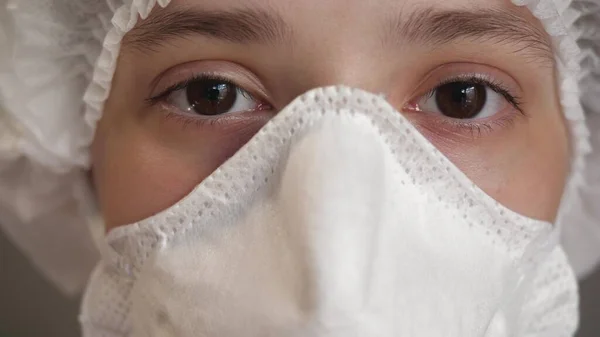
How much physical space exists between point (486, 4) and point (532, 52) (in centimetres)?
7

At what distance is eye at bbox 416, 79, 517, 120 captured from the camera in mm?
618

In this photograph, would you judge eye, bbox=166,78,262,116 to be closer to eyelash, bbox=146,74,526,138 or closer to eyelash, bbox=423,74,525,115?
eyelash, bbox=146,74,526,138

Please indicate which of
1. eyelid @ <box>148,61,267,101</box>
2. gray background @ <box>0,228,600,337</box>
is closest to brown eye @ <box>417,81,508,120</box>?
eyelid @ <box>148,61,267,101</box>

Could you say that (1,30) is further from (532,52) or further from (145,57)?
(532,52)

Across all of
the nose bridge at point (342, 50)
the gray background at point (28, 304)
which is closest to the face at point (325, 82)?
the nose bridge at point (342, 50)

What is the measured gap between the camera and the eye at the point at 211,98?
24.3 inches

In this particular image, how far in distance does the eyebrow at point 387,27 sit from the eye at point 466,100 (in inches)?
1.6

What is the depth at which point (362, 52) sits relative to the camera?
560mm

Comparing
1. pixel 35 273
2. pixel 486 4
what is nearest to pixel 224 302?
pixel 486 4

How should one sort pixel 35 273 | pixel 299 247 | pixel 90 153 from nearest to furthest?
1. pixel 299 247
2. pixel 90 153
3. pixel 35 273

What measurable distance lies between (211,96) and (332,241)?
186 mm

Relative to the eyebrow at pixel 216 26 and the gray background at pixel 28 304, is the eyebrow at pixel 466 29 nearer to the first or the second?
the eyebrow at pixel 216 26

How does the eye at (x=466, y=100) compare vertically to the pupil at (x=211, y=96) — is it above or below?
below

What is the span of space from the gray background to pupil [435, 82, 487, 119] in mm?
761
